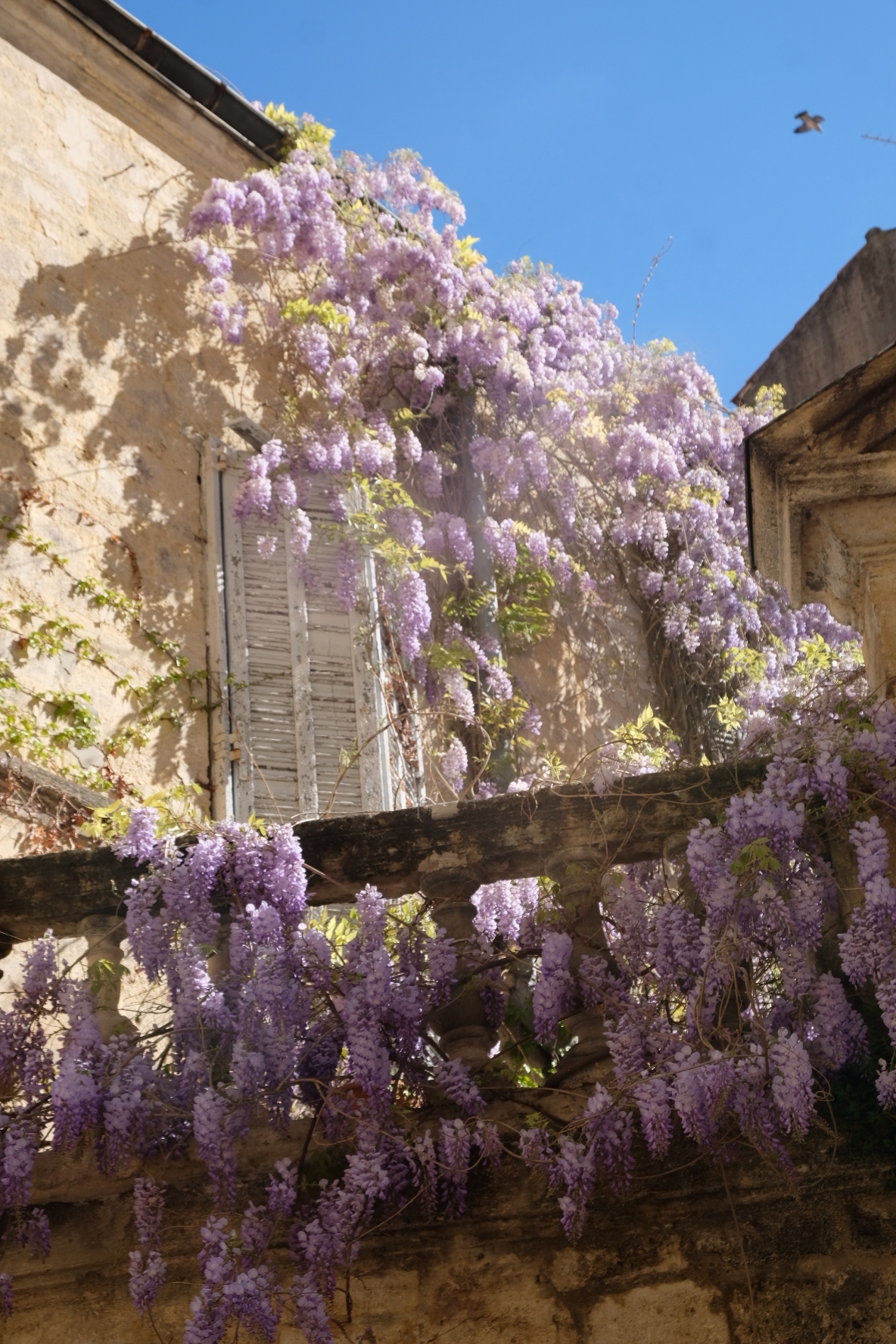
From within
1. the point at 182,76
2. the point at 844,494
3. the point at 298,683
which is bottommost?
the point at 844,494

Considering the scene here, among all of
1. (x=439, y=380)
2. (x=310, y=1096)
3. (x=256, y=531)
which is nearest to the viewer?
(x=310, y=1096)

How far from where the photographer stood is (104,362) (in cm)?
685

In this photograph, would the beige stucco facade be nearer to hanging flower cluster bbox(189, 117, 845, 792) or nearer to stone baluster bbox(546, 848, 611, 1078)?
stone baluster bbox(546, 848, 611, 1078)

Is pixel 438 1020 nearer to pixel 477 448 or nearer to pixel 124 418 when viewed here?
pixel 124 418

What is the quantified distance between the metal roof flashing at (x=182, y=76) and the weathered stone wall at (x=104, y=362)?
55mm

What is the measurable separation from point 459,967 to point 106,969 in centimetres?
87

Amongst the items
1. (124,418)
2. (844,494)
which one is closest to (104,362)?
(124,418)

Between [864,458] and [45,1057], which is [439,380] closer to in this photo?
[864,458]

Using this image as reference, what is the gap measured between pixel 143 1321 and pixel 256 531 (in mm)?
4292

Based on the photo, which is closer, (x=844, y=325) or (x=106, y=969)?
(x=106, y=969)

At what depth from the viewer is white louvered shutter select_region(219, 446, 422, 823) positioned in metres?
6.39

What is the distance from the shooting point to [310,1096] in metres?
3.51

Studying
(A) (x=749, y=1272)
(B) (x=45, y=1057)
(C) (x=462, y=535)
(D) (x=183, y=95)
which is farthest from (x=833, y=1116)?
(D) (x=183, y=95)

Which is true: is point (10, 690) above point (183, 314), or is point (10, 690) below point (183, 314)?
below
